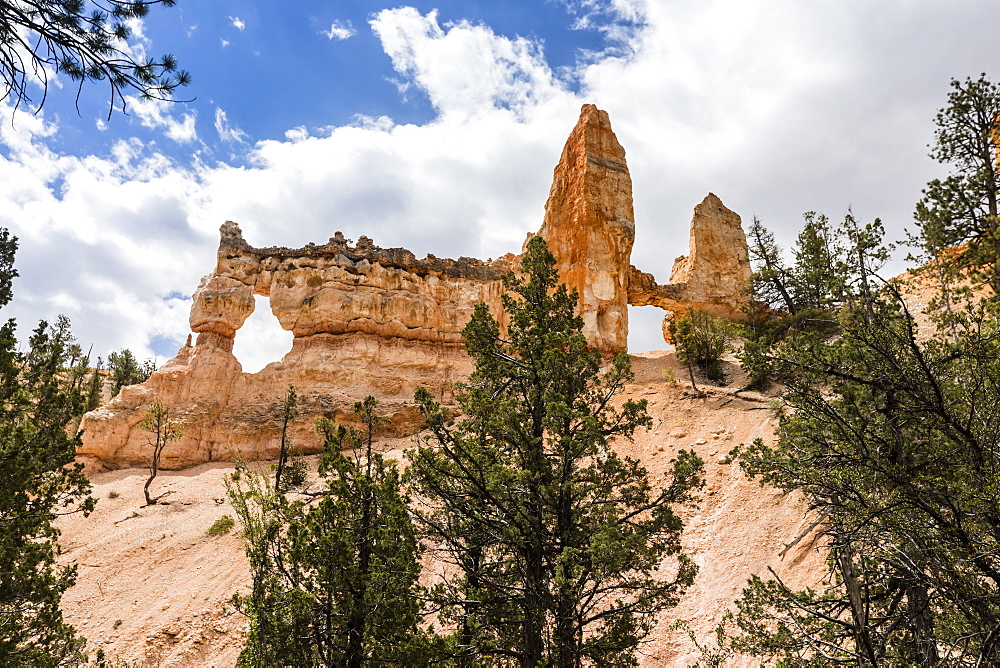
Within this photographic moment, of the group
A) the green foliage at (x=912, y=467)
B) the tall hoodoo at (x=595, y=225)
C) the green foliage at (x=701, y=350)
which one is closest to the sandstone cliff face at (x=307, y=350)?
the tall hoodoo at (x=595, y=225)

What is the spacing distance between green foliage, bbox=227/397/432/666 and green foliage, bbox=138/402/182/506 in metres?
22.7

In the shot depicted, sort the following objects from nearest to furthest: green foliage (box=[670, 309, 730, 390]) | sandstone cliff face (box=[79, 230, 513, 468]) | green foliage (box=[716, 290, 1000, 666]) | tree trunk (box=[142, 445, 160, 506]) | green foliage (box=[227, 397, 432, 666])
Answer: green foliage (box=[716, 290, 1000, 666]) < green foliage (box=[227, 397, 432, 666]) < tree trunk (box=[142, 445, 160, 506]) < green foliage (box=[670, 309, 730, 390]) < sandstone cliff face (box=[79, 230, 513, 468])

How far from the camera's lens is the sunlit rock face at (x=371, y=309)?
1281 inches

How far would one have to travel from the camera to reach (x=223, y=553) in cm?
2148

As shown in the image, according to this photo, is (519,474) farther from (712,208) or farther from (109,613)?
(712,208)

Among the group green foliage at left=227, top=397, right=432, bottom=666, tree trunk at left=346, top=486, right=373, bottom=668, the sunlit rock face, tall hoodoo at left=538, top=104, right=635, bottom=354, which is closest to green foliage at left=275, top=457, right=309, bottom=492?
the sunlit rock face

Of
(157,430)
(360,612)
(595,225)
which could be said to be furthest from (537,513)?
(595,225)

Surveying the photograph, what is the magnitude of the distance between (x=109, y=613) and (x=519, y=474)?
1725cm

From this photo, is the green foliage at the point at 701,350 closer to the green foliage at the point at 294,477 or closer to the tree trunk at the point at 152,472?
the green foliage at the point at 294,477

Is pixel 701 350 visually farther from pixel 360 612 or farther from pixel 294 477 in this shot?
pixel 360 612

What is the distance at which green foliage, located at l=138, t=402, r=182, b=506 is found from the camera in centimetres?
2923

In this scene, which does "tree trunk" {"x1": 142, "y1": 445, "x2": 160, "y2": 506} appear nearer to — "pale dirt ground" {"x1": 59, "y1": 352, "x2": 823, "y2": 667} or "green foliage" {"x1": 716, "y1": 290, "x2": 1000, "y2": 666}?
"pale dirt ground" {"x1": 59, "y1": 352, "x2": 823, "y2": 667}

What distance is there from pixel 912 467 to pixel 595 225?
30.1 metres

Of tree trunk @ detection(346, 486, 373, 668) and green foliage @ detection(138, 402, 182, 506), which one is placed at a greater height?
green foliage @ detection(138, 402, 182, 506)
